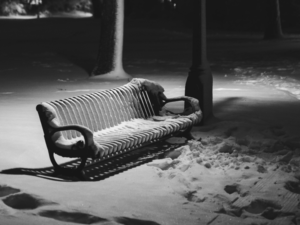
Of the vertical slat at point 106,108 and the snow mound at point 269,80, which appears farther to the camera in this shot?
the snow mound at point 269,80

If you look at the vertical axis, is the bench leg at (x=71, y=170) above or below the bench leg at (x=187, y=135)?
above

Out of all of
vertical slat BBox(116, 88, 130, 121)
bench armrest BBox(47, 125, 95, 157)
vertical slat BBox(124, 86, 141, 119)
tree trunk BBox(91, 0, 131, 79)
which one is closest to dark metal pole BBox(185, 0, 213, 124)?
vertical slat BBox(124, 86, 141, 119)

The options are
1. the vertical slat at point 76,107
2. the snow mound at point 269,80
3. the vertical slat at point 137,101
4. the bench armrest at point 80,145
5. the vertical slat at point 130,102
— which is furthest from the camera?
the snow mound at point 269,80

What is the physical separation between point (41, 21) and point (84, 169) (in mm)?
36839

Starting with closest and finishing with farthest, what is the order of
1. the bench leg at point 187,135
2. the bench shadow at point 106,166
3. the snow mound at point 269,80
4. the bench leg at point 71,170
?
the bench leg at point 71,170
the bench shadow at point 106,166
the bench leg at point 187,135
the snow mound at point 269,80

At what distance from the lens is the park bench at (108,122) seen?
6.68 metres

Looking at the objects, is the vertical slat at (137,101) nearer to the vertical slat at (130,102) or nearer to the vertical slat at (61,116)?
the vertical slat at (130,102)

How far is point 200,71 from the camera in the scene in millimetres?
9867

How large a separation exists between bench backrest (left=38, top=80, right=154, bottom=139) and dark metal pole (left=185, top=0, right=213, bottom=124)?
3.61 ft

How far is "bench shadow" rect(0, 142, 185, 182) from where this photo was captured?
687 cm

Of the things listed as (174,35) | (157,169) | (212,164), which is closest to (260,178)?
(212,164)

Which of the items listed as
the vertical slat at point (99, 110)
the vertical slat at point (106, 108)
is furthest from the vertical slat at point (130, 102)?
the vertical slat at point (99, 110)

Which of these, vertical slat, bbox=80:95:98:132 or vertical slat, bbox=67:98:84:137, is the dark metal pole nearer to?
vertical slat, bbox=80:95:98:132

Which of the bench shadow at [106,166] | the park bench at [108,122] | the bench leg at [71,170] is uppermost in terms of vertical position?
the park bench at [108,122]
